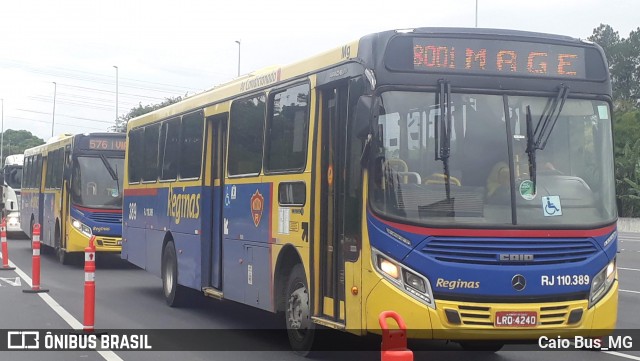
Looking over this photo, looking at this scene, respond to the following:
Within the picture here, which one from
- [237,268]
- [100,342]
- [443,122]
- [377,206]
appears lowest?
[100,342]

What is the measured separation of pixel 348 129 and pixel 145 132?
924 cm

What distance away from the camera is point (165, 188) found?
1641cm

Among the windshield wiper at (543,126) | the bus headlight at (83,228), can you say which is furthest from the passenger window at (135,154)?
the windshield wiper at (543,126)

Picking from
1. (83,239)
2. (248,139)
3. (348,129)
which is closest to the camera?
(348,129)

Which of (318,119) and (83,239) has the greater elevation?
(318,119)

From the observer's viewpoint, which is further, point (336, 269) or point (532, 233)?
point (336, 269)

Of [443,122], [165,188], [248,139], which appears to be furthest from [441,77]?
[165,188]

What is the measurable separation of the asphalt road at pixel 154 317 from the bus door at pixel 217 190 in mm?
826

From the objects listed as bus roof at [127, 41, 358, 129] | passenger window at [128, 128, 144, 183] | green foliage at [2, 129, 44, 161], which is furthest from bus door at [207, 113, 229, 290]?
green foliage at [2, 129, 44, 161]

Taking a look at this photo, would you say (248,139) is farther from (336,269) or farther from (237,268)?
(336,269)

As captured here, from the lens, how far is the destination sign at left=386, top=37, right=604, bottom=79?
29.7 ft

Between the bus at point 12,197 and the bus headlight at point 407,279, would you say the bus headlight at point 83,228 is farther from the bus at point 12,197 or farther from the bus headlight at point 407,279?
the bus headlight at point 407,279

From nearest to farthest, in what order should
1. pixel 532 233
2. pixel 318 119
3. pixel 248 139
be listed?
pixel 532 233
pixel 318 119
pixel 248 139

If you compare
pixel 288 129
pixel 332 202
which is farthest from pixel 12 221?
pixel 332 202
